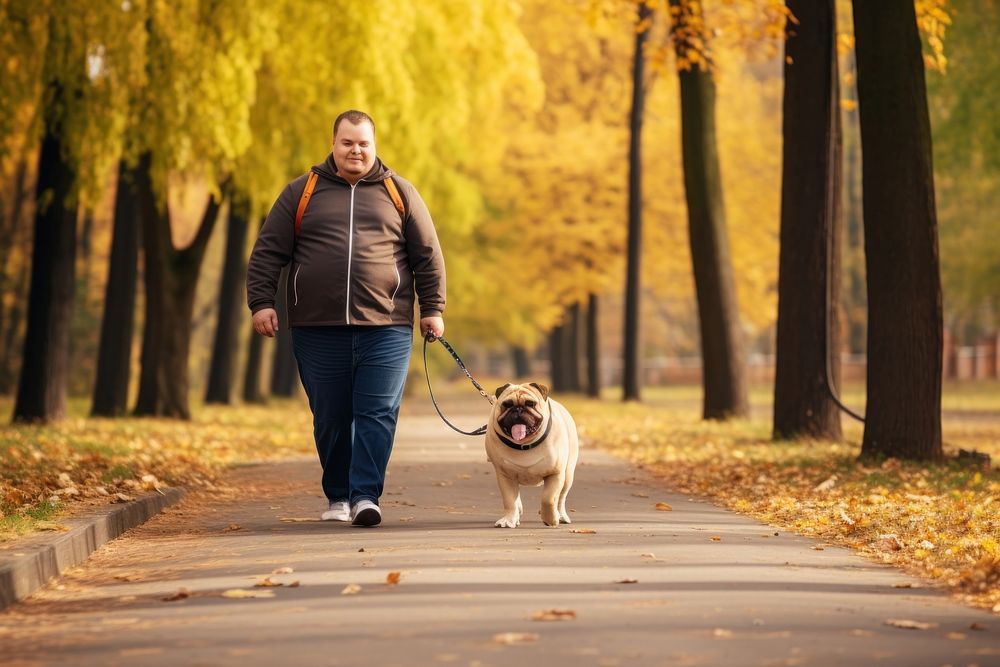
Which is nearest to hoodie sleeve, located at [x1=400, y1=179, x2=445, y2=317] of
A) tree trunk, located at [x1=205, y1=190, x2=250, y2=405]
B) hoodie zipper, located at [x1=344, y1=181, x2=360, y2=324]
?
hoodie zipper, located at [x1=344, y1=181, x2=360, y2=324]

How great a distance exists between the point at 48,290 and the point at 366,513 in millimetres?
11127

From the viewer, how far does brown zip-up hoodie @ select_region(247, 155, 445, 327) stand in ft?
32.2

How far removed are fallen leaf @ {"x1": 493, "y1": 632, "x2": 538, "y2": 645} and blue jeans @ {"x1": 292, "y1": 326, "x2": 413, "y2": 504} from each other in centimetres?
393

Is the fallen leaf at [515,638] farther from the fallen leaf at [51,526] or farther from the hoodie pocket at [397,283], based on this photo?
the hoodie pocket at [397,283]

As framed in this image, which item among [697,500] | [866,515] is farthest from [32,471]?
[866,515]

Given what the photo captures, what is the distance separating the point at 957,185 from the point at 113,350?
31847 millimetres

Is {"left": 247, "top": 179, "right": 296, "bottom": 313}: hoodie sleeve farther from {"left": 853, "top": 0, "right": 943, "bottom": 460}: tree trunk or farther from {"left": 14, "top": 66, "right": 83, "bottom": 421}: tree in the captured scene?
{"left": 14, "top": 66, "right": 83, "bottom": 421}: tree

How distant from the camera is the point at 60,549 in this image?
840cm

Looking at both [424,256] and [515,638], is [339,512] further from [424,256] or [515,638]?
[515,638]

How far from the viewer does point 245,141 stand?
64.6 feet

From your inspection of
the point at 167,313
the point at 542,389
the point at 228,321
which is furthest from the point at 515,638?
the point at 228,321

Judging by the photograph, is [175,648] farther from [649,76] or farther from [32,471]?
[649,76]

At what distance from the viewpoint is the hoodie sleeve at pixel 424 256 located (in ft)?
32.9

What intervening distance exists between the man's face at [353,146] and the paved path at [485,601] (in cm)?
221
